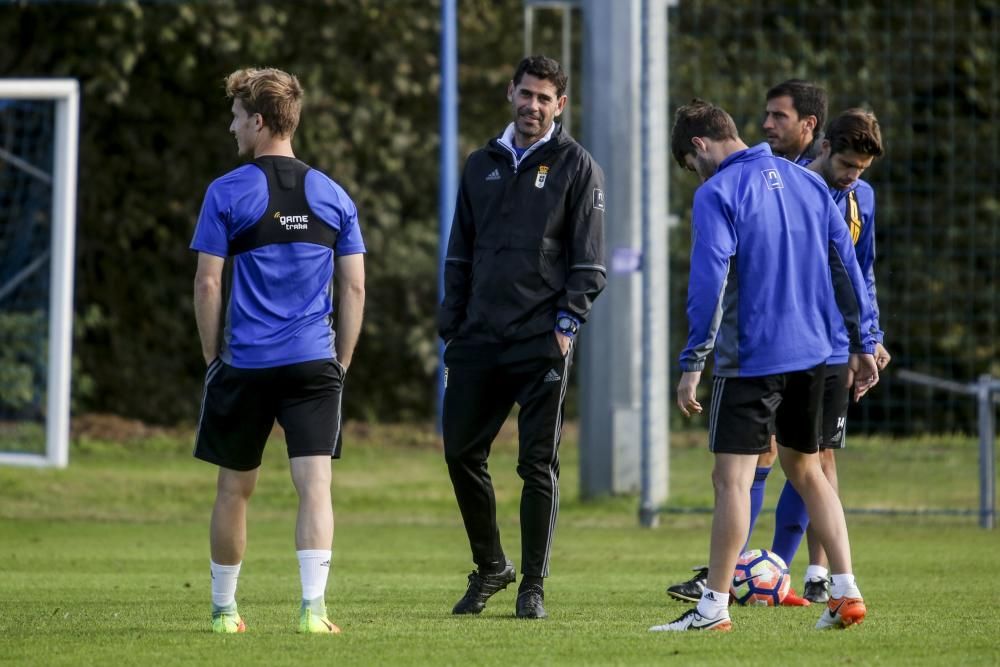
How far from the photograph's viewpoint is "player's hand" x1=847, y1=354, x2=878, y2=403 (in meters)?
7.45

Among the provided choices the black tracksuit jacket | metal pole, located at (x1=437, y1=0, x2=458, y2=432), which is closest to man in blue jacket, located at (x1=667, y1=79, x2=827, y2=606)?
the black tracksuit jacket

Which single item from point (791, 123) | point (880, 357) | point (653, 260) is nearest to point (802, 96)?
point (791, 123)

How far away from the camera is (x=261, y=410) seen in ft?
21.2

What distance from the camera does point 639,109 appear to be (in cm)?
1363

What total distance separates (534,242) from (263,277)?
1.28 meters

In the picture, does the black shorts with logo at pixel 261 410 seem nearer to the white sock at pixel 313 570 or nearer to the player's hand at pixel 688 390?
the white sock at pixel 313 570

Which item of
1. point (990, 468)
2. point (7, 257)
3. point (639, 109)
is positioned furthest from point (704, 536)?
→ point (7, 257)

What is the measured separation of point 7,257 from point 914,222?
9353mm

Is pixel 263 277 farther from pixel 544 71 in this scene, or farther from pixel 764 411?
pixel 764 411

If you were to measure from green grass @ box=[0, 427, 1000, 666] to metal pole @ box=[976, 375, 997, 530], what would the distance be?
276mm

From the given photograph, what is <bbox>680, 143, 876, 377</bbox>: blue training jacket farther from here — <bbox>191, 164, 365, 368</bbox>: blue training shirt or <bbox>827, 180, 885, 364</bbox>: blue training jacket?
<bbox>191, 164, 365, 368</bbox>: blue training shirt

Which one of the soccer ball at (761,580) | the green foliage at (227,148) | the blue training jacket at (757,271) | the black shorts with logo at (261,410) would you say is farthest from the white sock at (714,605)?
the green foliage at (227,148)

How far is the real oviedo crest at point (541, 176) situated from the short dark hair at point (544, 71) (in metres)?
0.31

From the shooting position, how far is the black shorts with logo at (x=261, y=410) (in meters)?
6.40
